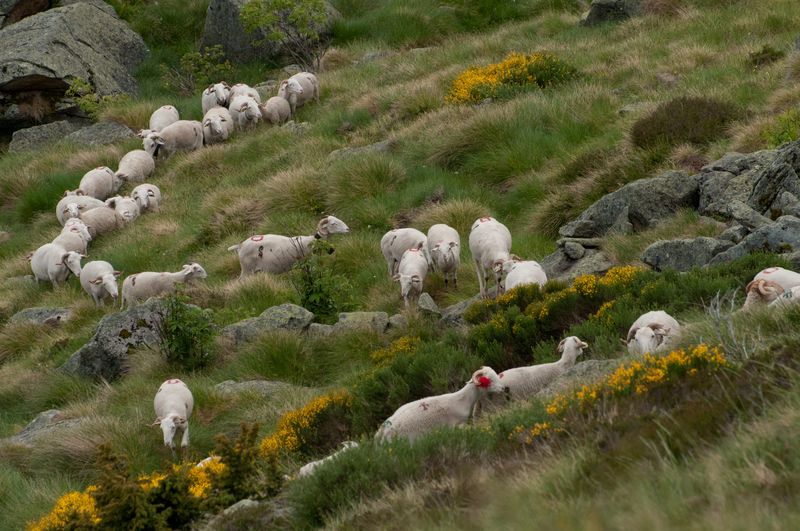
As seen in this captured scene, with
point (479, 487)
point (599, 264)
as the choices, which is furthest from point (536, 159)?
point (479, 487)

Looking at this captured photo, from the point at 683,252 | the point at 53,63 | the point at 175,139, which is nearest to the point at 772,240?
the point at 683,252

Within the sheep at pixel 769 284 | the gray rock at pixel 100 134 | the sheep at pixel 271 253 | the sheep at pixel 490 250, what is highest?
the sheep at pixel 769 284

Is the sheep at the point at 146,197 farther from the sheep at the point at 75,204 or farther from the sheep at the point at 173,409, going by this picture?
the sheep at the point at 173,409

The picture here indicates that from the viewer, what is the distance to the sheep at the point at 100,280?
16.5 metres

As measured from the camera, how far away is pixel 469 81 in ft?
68.0

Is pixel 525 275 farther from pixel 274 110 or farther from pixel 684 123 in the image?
pixel 274 110

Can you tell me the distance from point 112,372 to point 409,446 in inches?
304

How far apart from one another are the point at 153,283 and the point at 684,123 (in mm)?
7685

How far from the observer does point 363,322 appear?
13156 millimetres

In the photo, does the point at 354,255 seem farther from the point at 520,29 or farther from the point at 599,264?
the point at 520,29

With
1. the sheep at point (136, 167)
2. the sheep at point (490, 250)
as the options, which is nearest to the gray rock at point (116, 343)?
the sheep at point (490, 250)

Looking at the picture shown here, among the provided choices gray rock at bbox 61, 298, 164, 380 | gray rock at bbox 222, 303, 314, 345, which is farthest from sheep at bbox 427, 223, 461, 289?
gray rock at bbox 61, 298, 164, 380

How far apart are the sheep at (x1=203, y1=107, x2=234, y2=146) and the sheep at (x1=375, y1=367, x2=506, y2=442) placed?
14742mm

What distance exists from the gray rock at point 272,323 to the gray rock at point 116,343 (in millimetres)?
969
